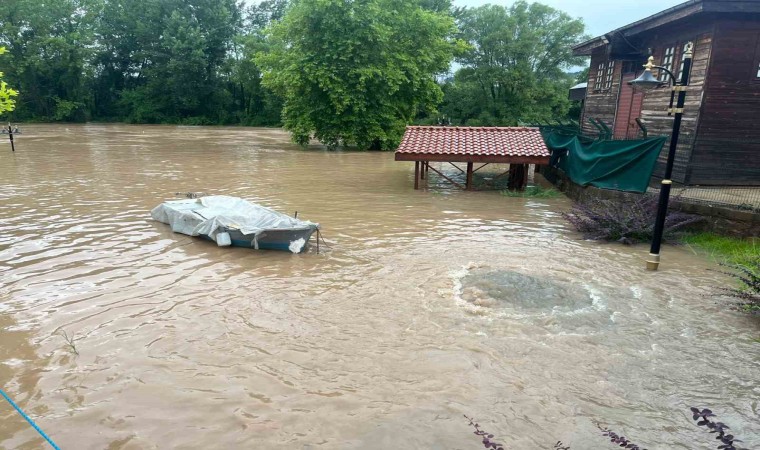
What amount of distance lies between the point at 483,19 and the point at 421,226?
1621 inches

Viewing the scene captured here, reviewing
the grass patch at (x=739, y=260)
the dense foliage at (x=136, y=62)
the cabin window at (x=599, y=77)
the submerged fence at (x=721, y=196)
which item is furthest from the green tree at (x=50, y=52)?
the grass patch at (x=739, y=260)

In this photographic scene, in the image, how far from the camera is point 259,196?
610 inches

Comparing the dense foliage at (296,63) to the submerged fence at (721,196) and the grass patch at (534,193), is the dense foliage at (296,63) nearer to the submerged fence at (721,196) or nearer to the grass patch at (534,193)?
the grass patch at (534,193)

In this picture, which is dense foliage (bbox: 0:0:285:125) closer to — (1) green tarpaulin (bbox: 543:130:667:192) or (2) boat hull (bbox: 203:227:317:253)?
(1) green tarpaulin (bbox: 543:130:667:192)

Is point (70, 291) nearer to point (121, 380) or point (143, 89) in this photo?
point (121, 380)

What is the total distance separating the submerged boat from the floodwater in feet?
0.88

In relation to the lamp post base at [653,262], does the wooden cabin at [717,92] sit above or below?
above

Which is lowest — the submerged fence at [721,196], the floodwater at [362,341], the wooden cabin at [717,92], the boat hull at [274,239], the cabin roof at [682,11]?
the floodwater at [362,341]

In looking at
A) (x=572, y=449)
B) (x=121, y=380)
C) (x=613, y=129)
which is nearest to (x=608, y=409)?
(x=572, y=449)

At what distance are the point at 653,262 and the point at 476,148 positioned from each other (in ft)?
28.3

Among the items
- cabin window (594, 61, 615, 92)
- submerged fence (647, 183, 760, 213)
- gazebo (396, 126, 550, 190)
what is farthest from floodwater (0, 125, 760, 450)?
cabin window (594, 61, 615, 92)

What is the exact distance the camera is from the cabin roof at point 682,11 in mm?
12703

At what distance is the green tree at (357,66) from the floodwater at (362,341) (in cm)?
1906

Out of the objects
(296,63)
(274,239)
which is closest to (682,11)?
(274,239)
